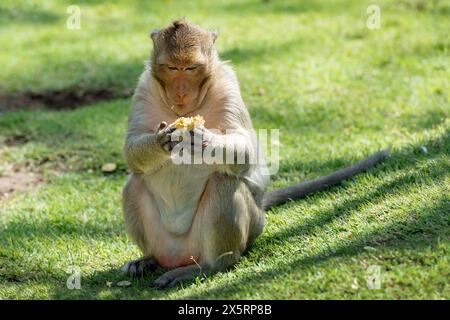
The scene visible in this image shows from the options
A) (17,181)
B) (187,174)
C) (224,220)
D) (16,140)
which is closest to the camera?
(224,220)

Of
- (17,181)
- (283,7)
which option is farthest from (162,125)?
(283,7)

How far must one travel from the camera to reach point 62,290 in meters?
5.68

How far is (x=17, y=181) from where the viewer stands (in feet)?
27.5

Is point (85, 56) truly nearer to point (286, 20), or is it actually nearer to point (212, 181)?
point (286, 20)

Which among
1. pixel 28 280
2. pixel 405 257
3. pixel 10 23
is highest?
pixel 10 23

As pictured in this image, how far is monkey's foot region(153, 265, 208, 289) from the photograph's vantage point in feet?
18.6

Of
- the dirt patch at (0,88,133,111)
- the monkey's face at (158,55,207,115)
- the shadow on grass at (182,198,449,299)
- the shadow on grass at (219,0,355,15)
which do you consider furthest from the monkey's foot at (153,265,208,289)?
the shadow on grass at (219,0,355,15)

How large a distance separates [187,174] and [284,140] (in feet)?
9.91

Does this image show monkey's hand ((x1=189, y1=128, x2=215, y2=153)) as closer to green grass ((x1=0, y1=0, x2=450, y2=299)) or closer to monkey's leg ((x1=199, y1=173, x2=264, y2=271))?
monkey's leg ((x1=199, y1=173, x2=264, y2=271))

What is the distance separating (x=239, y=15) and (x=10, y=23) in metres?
3.71

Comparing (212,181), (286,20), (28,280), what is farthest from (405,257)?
(286,20)

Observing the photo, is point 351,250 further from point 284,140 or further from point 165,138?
point 284,140

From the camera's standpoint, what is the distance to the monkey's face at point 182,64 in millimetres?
5500

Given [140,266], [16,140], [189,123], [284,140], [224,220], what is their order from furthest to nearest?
1. [16,140]
2. [284,140]
3. [140,266]
4. [224,220]
5. [189,123]
